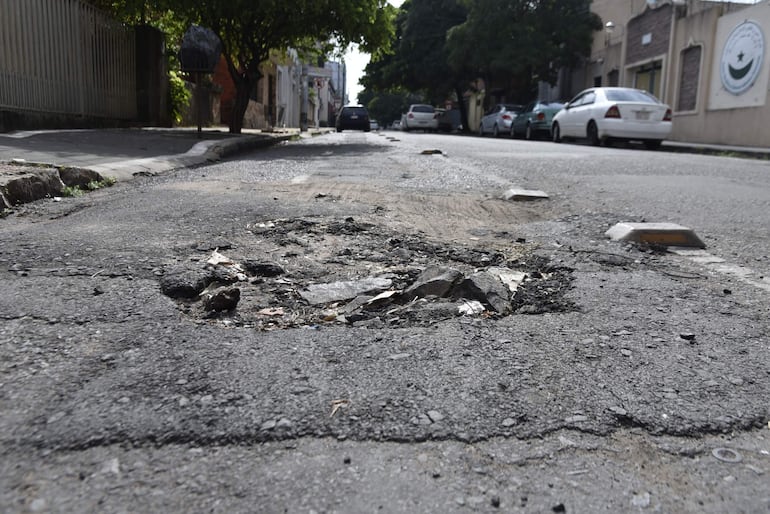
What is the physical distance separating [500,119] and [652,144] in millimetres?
10046

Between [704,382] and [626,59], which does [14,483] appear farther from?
[626,59]

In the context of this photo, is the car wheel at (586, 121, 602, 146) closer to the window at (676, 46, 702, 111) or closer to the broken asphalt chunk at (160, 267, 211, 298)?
the window at (676, 46, 702, 111)

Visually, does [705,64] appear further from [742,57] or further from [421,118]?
[421,118]

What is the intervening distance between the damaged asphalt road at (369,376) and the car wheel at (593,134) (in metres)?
12.2

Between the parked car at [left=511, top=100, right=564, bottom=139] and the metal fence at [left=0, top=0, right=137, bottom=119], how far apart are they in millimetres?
12359

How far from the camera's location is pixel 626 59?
84.2ft

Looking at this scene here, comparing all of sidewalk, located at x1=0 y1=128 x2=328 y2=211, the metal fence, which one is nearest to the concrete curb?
sidewalk, located at x1=0 y1=128 x2=328 y2=211

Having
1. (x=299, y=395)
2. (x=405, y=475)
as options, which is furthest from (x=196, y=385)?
(x=405, y=475)

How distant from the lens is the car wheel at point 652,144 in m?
14.7

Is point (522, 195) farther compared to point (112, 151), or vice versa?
point (112, 151)

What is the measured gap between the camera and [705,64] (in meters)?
19.4

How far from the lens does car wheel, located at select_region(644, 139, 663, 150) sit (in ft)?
48.3

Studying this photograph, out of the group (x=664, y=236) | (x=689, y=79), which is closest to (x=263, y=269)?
(x=664, y=236)

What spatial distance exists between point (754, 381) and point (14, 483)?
78.5 inches
